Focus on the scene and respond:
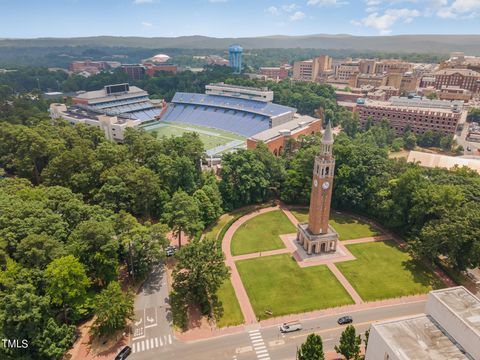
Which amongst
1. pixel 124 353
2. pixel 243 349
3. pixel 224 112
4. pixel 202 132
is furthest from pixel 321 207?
Result: pixel 224 112

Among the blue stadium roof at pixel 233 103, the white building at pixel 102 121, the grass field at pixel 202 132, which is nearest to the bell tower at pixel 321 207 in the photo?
the grass field at pixel 202 132

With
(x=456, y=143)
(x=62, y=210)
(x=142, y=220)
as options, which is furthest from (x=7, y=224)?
(x=456, y=143)

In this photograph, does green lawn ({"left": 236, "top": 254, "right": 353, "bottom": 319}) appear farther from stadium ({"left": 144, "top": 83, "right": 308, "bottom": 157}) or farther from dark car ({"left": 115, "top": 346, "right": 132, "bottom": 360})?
stadium ({"left": 144, "top": 83, "right": 308, "bottom": 157})

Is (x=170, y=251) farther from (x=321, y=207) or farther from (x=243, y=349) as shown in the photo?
(x=321, y=207)

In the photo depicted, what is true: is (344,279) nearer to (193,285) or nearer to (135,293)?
(193,285)

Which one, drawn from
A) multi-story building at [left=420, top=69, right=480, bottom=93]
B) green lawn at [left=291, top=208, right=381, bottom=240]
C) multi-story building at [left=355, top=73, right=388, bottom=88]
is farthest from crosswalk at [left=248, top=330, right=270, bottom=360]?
multi-story building at [left=420, top=69, right=480, bottom=93]

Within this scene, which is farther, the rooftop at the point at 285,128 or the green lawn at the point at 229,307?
the rooftop at the point at 285,128

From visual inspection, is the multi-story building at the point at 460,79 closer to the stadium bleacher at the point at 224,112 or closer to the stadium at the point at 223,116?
the stadium at the point at 223,116
